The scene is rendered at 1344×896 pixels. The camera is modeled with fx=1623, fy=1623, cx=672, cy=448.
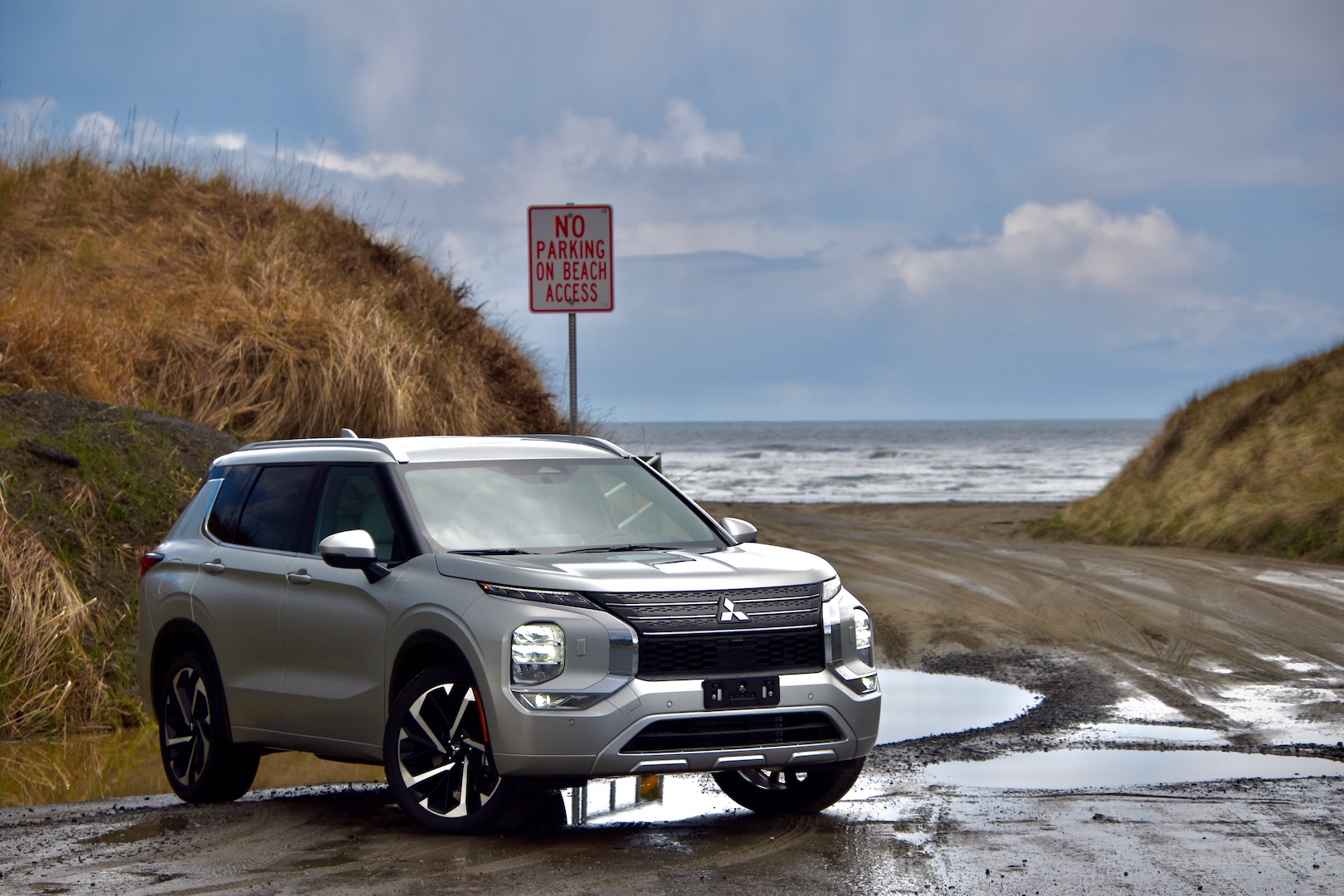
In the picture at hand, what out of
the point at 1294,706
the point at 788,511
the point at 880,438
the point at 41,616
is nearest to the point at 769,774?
the point at 1294,706

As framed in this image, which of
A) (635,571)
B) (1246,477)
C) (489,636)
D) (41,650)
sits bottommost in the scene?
(41,650)

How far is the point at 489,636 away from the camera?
22.2 ft

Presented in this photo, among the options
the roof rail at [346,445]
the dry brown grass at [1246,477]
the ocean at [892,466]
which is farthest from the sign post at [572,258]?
the dry brown grass at [1246,477]

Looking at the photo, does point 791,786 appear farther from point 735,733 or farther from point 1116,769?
point 1116,769

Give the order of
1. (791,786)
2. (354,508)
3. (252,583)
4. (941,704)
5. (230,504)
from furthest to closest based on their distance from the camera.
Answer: (941,704) → (230,504) → (252,583) → (354,508) → (791,786)

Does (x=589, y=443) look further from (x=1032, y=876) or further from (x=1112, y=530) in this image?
(x=1112, y=530)

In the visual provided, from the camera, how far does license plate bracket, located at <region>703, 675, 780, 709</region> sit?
22.2ft

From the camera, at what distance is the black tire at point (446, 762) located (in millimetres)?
6891

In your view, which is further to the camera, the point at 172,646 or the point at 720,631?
the point at 172,646

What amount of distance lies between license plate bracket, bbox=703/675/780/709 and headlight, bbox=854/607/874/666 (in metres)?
0.56

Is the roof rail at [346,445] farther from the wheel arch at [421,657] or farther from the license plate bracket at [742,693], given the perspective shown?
the license plate bracket at [742,693]

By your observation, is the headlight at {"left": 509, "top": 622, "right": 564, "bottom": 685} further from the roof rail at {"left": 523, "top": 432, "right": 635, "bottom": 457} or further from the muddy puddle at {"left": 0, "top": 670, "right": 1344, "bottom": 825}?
the roof rail at {"left": 523, "top": 432, "right": 635, "bottom": 457}

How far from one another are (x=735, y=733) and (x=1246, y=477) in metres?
22.7

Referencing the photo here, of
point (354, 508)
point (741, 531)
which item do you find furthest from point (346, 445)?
point (741, 531)
